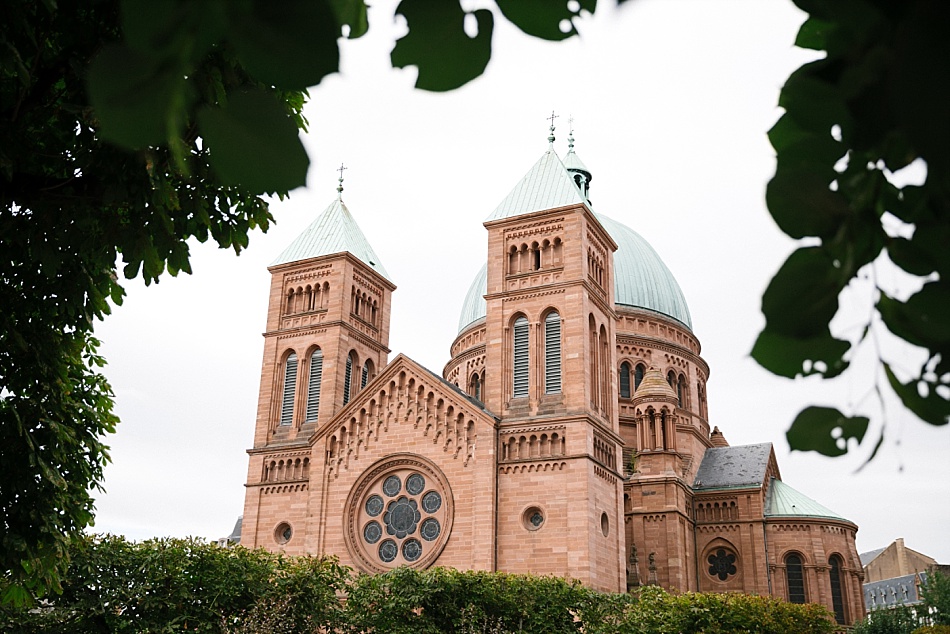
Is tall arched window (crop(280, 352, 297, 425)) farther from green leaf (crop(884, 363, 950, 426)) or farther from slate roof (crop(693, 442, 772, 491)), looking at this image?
green leaf (crop(884, 363, 950, 426))

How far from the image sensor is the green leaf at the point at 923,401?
4.06ft

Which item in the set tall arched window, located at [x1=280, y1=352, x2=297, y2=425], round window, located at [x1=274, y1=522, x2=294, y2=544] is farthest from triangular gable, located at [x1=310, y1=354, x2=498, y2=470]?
round window, located at [x1=274, y1=522, x2=294, y2=544]

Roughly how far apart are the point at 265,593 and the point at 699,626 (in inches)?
439

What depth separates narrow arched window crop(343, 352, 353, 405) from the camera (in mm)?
34562

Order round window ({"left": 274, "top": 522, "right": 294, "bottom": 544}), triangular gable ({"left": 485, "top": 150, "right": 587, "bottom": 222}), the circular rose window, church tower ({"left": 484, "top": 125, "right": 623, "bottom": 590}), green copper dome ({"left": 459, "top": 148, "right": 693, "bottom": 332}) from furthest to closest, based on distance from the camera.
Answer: green copper dome ({"left": 459, "top": 148, "right": 693, "bottom": 332}) → round window ({"left": 274, "top": 522, "right": 294, "bottom": 544}) → triangular gable ({"left": 485, "top": 150, "right": 587, "bottom": 222}) → the circular rose window → church tower ({"left": 484, "top": 125, "right": 623, "bottom": 590})

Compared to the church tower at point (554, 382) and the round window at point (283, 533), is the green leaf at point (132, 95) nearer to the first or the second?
the church tower at point (554, 382)

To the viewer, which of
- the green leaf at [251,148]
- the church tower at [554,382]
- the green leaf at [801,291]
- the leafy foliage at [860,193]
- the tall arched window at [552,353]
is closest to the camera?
the leafy foliage at [860,193]

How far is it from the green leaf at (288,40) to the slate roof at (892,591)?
69.2m

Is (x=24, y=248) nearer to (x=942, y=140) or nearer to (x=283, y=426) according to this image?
(x=942, y=140)

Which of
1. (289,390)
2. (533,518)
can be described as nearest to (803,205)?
(533,518)

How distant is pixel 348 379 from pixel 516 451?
9474 millimetres

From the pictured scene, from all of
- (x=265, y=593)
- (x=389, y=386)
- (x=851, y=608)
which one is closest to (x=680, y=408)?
(x=851, y=608)

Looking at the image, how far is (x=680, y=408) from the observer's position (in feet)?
143

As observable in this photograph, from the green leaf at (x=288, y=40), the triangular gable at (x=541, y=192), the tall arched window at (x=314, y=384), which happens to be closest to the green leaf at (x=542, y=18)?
the green leaf at (x=288, y=40)
